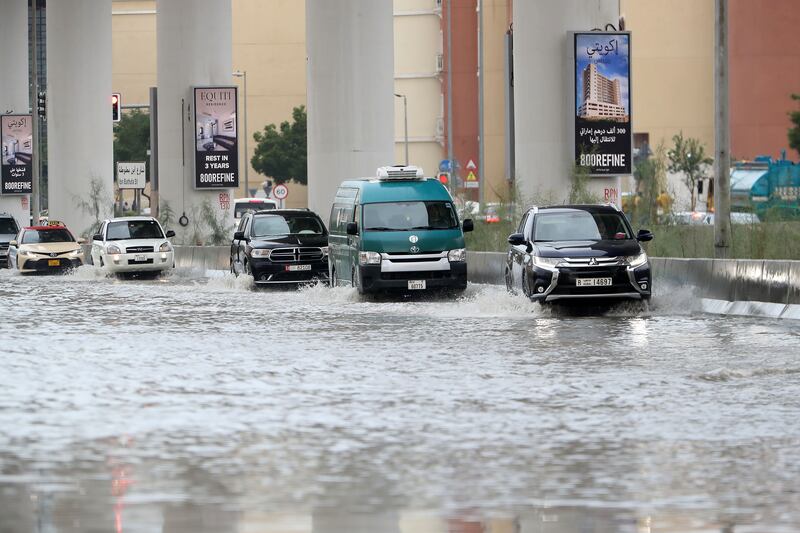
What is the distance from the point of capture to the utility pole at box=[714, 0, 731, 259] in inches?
1117

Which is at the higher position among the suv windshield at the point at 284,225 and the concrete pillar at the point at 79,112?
the concrete pillar at the point at 79,112

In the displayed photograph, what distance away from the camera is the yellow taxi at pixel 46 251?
163 feet

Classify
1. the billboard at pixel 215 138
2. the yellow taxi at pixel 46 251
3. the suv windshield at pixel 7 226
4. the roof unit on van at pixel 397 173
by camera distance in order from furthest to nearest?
the suv windshield at pixel 7 226
the billboard at pixel 215 138
the yellow taxi at pixel 46 251
the roof unit on van at pixel 397 173

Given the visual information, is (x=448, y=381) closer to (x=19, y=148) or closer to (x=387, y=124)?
(x=387, y=124)

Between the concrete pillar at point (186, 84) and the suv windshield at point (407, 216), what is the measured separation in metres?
25.2

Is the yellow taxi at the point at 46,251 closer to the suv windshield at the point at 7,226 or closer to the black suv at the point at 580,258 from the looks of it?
the suv windshield at the point at 7,226

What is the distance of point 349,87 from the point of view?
45.0 metres

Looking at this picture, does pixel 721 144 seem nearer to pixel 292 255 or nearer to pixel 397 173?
pixel 397 173

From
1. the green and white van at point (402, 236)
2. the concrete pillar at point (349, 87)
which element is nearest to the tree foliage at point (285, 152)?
the concrete pillar at point (349, 87)

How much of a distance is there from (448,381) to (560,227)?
37.9ft

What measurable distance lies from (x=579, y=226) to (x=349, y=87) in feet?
61.0

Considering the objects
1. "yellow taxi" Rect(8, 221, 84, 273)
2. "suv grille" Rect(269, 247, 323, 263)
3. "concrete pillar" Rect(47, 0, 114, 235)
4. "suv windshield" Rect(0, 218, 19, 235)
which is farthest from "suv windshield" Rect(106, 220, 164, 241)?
"concrete pillar" Rect(47, 0, 114, 235)

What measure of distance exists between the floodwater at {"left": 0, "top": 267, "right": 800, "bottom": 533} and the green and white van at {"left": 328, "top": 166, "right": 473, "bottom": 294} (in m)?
6.05

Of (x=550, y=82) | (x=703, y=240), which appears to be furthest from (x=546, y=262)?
(x=550, y=82)
